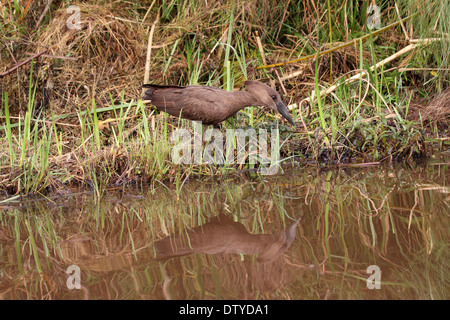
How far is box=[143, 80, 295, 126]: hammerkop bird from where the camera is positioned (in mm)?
4980

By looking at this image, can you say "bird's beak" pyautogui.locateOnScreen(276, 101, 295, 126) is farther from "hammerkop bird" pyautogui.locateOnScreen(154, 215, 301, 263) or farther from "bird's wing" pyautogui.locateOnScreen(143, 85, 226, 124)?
"hammerkop bird" pyautogui.locateOnScreen(154, 215, 301, 263)

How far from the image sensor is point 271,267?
8.41ft

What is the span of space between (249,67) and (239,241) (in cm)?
365

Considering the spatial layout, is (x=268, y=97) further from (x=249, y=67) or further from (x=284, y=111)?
(x=249, y=67)

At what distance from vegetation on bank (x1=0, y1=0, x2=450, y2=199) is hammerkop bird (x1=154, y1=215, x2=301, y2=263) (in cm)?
188

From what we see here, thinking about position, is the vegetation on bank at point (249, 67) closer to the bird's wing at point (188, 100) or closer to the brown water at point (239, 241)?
the bird's wing at point (188, 100)

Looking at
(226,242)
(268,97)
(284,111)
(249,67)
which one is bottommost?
(226,242)

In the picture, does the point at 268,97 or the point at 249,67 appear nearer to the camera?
the point at 268,97

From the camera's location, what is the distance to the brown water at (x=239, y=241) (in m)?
2.37

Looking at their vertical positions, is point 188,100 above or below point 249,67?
below

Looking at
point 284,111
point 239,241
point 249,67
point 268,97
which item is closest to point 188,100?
point 268,97

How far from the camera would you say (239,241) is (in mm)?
3018

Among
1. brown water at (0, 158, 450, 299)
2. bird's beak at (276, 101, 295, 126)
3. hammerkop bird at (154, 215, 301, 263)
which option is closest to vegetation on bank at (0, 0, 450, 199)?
bird's beak at (276, 101, 295, 126)

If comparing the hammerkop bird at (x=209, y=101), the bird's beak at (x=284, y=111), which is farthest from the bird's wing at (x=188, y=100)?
the bird's beak at (x=284, y=111)
